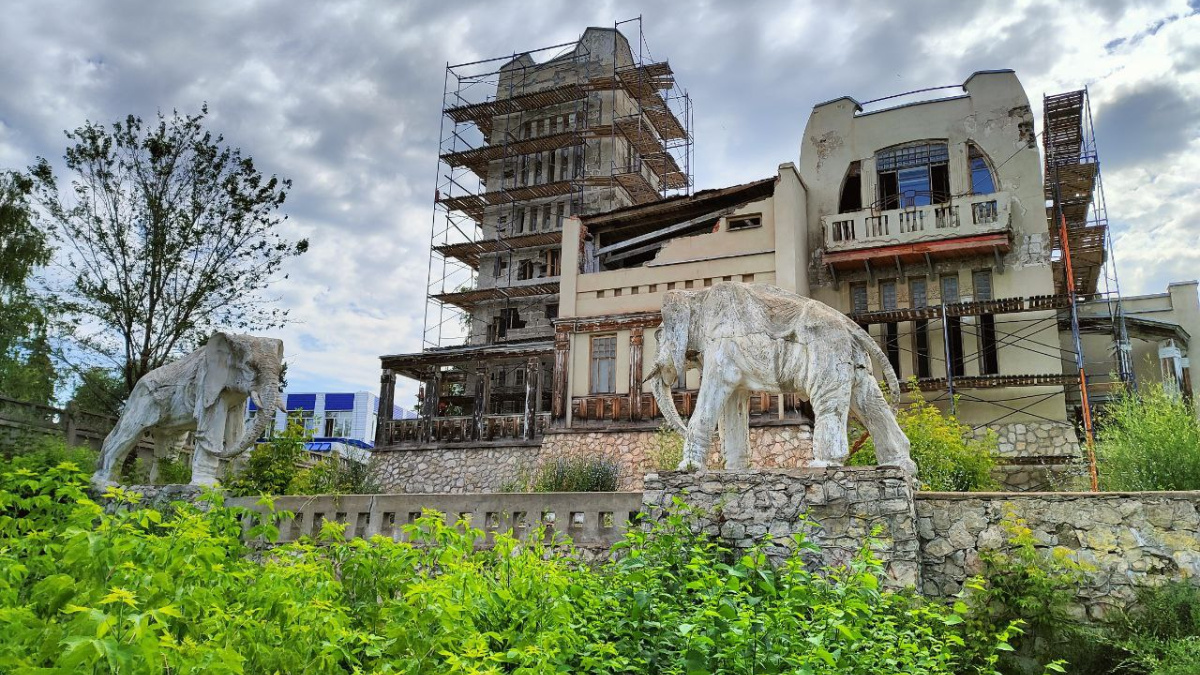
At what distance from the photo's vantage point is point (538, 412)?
73.8 feet

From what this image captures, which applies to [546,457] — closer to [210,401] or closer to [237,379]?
[237,379]

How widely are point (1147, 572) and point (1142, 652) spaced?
111 centimetres

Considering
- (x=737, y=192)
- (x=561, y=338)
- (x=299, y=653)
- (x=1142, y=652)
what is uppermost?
(x=737, y=192)

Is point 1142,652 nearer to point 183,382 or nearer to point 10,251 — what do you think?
point 183,382

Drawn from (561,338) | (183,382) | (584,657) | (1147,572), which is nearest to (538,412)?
(561,338)

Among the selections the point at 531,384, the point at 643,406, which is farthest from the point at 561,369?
the point at 643,406

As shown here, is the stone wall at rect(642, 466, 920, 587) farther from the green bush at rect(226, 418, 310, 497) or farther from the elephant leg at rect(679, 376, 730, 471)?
the green bush at rect(226, 418, 310, 497)

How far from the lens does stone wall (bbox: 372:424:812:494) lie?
1778cm

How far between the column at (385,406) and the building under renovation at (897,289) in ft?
0.52

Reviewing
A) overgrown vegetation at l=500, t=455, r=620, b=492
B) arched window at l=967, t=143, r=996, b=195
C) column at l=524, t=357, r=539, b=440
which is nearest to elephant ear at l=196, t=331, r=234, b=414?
overgrown vegetation at l=500, t=455, r=620, b=492

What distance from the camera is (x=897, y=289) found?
19469 mm

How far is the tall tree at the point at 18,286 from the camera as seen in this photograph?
19.0m

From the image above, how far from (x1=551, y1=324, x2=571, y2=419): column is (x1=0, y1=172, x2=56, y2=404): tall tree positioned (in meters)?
12.2

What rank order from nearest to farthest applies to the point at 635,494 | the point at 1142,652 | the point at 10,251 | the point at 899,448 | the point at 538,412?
the point at 1142,652 < the point at 899,448 < the point at 635,494 < the point at 10,251 < the point at 538,412
